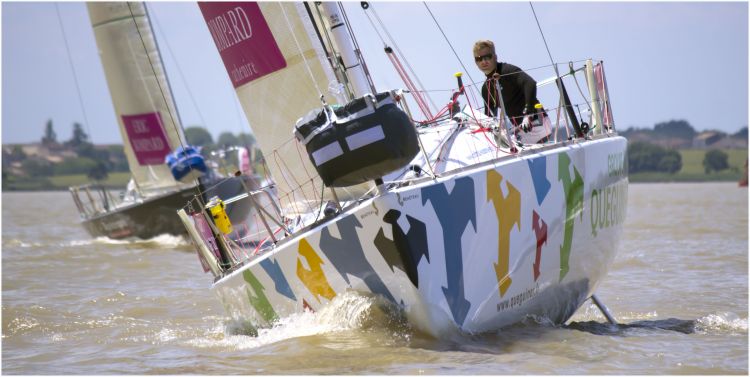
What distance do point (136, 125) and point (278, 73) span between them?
45.2ft

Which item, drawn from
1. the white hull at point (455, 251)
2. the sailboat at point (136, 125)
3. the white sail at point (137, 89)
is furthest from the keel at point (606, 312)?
the white sail at point (137, 89)

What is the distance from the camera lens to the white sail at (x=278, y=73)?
7.93 meters

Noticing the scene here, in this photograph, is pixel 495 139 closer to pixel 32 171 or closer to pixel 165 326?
pixel 165 326

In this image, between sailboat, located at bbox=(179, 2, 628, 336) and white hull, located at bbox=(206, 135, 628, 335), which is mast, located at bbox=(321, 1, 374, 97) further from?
white hull, located at bbox=(206, 135, 628, 335)

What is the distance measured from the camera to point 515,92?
26.5ft

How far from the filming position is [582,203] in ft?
24.8

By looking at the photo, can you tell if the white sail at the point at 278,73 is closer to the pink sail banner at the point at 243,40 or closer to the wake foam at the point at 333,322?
the pink sail banner at the point at 243,40

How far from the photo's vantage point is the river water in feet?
20.9

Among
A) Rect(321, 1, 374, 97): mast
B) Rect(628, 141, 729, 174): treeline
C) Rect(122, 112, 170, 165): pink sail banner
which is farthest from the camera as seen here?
Rect(628, 141, 729, 174): treeline

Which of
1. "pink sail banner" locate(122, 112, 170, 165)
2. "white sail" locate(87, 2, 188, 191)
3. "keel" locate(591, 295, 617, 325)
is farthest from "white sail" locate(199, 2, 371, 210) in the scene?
"pink sail banner" locate(122, 112, 170, 165)

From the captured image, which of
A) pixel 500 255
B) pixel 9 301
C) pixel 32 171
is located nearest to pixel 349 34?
pixel 500 255

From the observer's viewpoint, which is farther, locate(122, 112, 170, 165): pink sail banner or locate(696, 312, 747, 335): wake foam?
locate(122, 112, 170, 165): pink sail banner

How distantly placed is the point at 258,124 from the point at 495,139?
1.97 meters

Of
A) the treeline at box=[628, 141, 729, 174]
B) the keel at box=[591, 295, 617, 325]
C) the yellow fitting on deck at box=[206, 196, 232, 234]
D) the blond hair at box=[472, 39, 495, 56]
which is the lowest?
the treeline at box=[628, 141, 729, 174]
